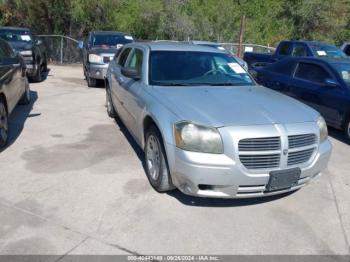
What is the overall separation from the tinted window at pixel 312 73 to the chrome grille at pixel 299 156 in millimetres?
3797

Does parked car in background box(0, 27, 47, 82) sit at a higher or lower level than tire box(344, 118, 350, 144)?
higher

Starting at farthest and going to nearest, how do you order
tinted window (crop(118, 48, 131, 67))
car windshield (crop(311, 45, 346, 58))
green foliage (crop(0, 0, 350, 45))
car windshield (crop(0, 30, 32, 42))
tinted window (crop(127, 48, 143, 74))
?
green foliage (crop(0, 0, 350, 45)), car windshield (crop(0, 30, 32, 42)), car windshield (crop(311, 45, 346, 58)), tinted window (crop(118, 48, 131, 67)), tinted window (crop(127, 48, 143, 74))

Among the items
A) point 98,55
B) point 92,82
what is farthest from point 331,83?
point 92,82

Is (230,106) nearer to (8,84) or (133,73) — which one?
(133,73)

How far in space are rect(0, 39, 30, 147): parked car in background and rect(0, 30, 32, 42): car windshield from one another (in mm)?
5131

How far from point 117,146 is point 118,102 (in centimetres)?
74

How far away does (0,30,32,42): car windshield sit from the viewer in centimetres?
1243

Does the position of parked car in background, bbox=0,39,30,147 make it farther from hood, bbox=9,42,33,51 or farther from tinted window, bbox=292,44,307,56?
tinted window, bbox=292,44,307,56

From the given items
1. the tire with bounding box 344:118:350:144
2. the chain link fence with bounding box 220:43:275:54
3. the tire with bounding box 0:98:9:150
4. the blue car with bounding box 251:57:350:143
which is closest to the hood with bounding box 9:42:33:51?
the tire with bounding box 0:98:9:150

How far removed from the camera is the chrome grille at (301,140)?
378 cm

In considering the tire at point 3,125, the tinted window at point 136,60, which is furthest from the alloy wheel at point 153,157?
the tire at point 3,125

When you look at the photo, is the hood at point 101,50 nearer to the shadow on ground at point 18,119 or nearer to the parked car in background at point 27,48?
the parked car in background at point 27,48

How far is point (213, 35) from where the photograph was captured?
22844 millimetres

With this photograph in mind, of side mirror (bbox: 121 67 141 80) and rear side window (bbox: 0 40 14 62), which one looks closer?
side mirror (bbox: 121 67 141 80)
